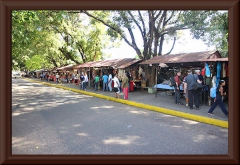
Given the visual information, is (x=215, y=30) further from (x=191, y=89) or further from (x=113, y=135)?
(x=113, y=135)

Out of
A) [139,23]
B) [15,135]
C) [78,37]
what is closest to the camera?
[15,135]

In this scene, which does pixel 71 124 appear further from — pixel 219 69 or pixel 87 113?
pixel 219 69

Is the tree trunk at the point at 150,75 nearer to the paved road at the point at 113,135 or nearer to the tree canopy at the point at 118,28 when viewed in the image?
the tree canopy at the point at 118,28

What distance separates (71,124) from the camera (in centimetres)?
643

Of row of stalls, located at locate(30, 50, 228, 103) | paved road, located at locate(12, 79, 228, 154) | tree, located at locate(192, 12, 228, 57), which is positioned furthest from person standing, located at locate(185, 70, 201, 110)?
tree, located at locate(192, 12, 228, 57)

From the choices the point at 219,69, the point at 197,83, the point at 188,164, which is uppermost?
→ the point at 219,69
